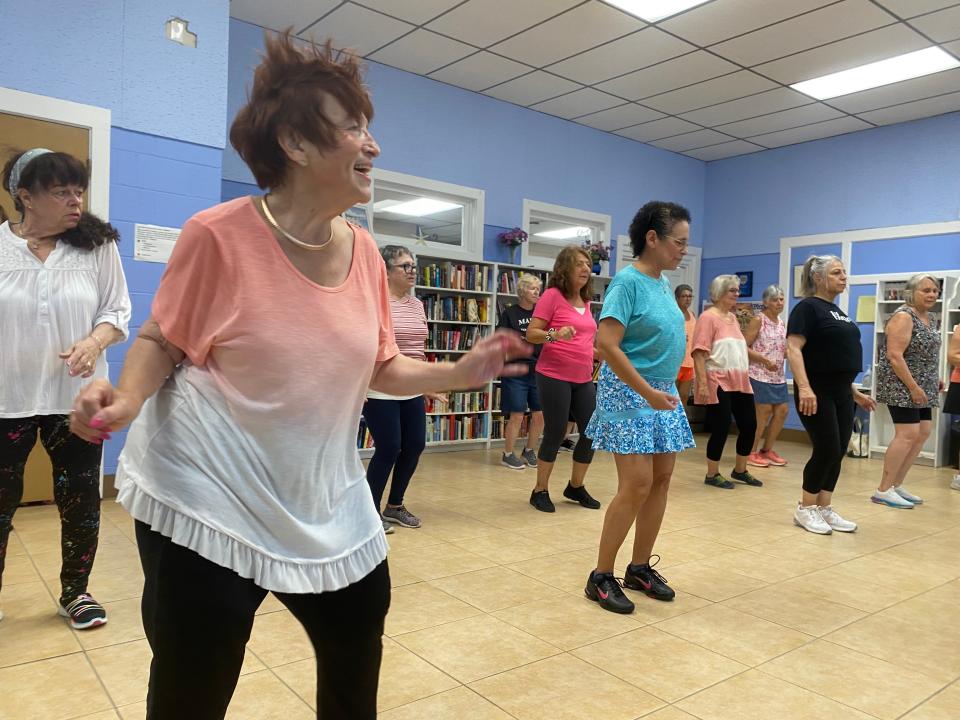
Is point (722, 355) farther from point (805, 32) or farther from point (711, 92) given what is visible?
point (711, 92)

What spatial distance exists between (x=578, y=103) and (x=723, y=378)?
137 inches

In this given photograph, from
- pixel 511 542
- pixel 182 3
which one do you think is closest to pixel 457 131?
pixel 182 3

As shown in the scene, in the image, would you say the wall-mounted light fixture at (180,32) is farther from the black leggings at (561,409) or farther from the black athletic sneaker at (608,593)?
the black athletic sneaker at (608,593)

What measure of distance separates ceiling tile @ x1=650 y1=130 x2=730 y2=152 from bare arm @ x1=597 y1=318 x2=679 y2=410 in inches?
250

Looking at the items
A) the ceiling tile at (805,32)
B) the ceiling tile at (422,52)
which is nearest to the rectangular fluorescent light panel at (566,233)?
the ceiling tile at (422,52)

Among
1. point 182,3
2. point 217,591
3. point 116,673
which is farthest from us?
point 182,3

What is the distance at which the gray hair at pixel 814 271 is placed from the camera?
12.0 ft

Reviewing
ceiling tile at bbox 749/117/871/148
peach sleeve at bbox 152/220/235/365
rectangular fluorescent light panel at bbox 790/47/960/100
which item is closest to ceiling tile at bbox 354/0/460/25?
rectangular fluorescent light panel at bbox 790/47/960/100

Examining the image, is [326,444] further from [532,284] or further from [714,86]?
[714,86]

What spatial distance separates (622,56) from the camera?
5.95 m

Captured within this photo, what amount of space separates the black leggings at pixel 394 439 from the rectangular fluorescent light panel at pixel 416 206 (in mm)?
3487

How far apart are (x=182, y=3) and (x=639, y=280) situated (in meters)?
3.56

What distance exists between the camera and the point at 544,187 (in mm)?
7516

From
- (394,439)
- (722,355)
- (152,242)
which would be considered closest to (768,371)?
(722,355)
